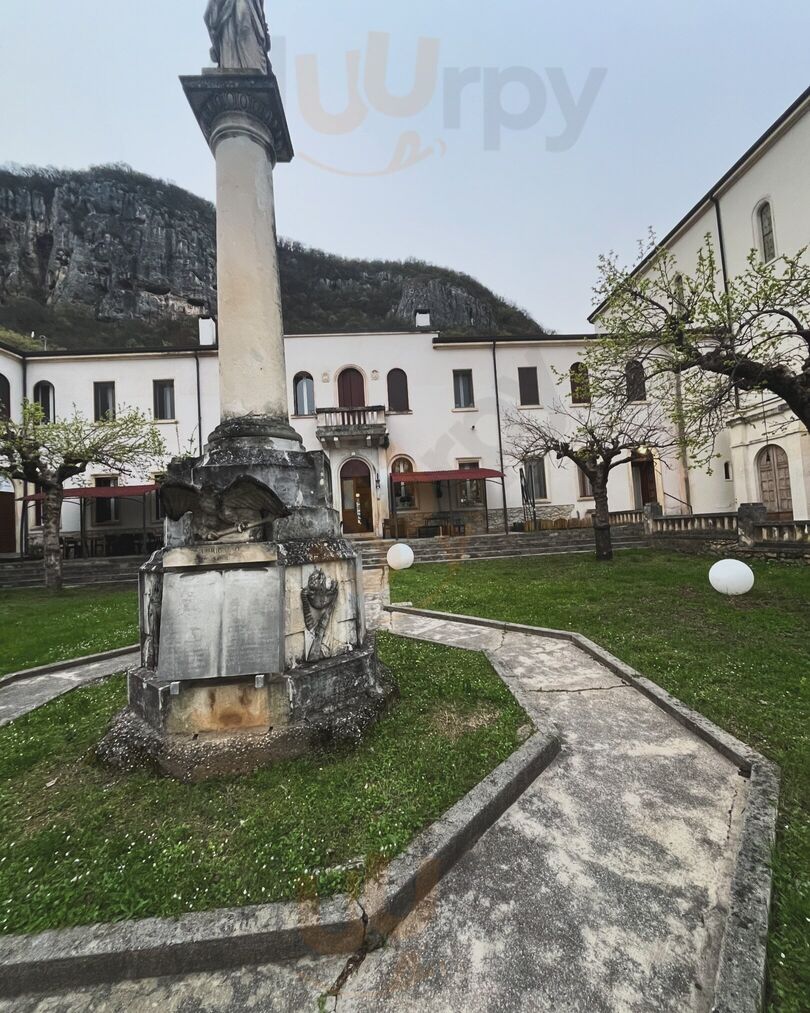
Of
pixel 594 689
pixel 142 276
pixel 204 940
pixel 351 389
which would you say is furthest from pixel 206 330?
pixel 142 276

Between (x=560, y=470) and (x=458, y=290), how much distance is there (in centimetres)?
4833

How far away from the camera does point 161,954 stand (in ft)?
5.35

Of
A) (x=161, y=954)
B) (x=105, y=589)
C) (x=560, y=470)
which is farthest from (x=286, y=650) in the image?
(x=560, y=470)

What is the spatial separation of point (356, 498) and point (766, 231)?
752 inches

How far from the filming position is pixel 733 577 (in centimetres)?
669

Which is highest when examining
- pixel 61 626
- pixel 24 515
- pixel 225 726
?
pixel 24 515

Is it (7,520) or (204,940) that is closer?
(204,940)

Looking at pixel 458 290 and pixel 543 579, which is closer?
pixel 543 579

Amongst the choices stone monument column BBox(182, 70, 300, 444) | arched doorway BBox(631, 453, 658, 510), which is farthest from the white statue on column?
arched doorway BBox(631, 453, 658, 510)

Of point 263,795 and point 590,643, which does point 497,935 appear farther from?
point 590,643

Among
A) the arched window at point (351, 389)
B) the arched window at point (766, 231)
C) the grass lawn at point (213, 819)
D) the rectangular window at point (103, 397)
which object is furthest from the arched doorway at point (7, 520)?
the arched window at point (766, 231)

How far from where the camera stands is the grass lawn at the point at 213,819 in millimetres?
1876

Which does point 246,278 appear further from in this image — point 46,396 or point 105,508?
point 46,396

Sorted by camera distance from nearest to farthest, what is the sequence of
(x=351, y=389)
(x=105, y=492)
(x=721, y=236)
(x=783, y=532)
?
(x=783, y=532) < (x=105, y=492) < (x=721, y=236) < (x=351, y=389)
